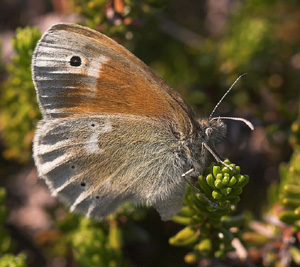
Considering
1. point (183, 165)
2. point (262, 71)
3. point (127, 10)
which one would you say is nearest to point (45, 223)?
point (183, 165)

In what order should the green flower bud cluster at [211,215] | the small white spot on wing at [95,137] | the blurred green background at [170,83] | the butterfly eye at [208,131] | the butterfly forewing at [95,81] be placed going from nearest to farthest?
the green flower bud cluster at [211,215] → the butterfly forewing at [95,81] → the butterfly eye at [208,131] → the small white spot on wing at [95,137] → the blurred green background at [170,83]

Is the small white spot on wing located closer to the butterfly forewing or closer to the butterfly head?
the butterfly forewing

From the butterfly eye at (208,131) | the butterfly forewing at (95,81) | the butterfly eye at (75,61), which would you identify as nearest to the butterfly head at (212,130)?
the butterfly eye at (208,131)

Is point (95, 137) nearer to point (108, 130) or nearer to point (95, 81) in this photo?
point (108, 130)

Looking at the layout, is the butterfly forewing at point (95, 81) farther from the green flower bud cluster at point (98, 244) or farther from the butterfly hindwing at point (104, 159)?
the green flower bud cluster at point (98, 244)

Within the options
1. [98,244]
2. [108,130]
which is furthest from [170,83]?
[98,244]

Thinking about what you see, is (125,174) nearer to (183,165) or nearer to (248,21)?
(183,165)
